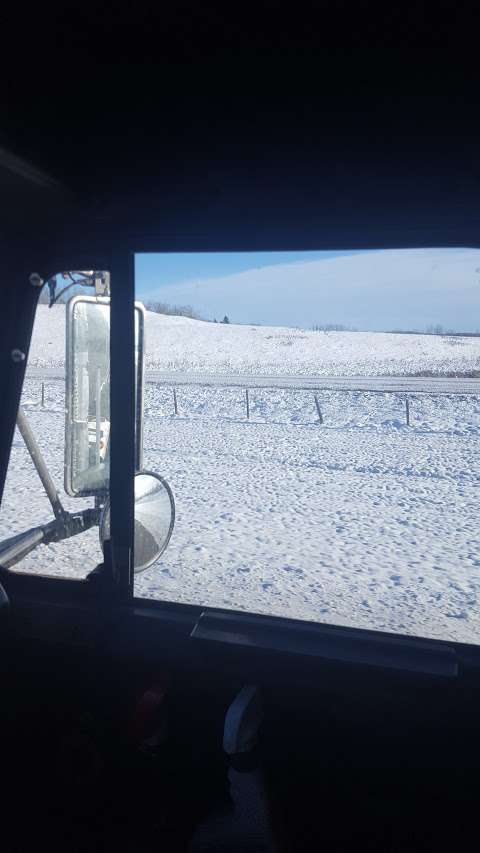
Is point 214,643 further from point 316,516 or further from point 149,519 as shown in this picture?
point 316,516

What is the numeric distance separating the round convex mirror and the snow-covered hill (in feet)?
1.56

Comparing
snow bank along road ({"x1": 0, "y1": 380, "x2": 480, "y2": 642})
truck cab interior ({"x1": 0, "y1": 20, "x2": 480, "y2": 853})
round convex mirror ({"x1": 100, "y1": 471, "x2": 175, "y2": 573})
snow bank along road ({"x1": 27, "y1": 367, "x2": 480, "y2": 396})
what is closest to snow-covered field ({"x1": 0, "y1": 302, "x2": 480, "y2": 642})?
snow bank along road ({"x1": 0, "y1": 380, "x2": 480, "y2": 642})

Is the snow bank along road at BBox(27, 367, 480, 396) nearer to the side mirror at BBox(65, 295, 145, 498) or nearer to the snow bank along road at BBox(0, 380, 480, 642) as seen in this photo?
the snow bank along road at BBox(0, 380, 480, 642)

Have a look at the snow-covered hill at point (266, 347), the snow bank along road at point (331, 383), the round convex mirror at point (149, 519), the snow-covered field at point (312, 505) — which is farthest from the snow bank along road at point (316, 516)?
the snow bank along road at point (331, 383)

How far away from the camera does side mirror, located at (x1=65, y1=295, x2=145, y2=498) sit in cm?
228

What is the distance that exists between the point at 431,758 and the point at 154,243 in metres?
1.81

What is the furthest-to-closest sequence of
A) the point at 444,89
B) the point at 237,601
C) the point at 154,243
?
1. the point at 237,601
2. the point at 154,243
3. the point at 444,89

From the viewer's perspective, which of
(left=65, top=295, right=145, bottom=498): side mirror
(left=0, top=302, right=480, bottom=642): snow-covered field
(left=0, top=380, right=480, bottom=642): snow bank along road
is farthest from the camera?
(left=0, top=380, right=480, bottom=642): snow bank along road

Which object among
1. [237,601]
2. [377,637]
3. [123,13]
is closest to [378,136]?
[123,13]

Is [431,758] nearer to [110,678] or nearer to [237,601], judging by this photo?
[110,678]

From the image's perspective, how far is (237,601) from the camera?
3447mm

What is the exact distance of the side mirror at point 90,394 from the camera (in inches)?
89.7

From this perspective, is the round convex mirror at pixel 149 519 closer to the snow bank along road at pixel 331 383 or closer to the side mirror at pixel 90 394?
the side mirror at pixel 90 394

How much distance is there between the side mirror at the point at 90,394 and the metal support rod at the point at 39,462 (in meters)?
0.18
